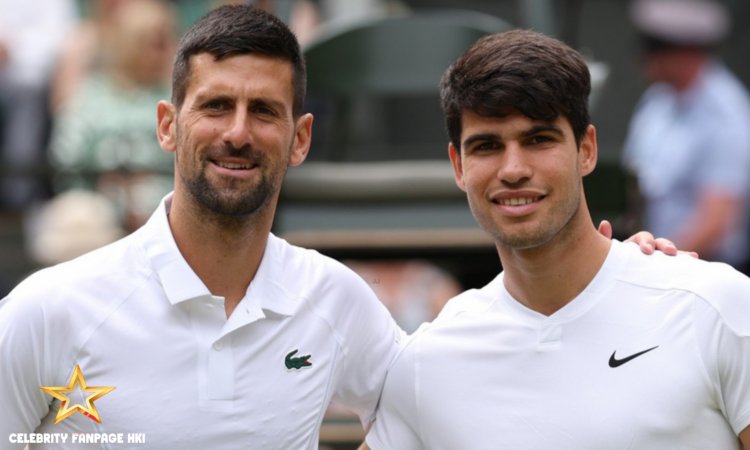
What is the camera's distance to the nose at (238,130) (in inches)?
152

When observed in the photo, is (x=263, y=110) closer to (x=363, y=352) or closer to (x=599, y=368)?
(x=363, y=352)

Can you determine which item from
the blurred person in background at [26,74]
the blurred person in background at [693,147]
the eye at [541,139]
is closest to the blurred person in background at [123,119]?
the blurred person in background at [26,74]

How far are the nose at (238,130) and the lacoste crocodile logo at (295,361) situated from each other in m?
0.58

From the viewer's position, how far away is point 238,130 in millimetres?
3871

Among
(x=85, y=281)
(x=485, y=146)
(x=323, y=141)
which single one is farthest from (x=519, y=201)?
(x=323, y=141)

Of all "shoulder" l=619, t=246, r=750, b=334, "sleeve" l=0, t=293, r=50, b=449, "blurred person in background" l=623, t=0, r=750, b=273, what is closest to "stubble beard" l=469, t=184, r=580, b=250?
"shoulder" l=619, t=246, r=750, b=334

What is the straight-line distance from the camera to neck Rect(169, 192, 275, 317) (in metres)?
3.99

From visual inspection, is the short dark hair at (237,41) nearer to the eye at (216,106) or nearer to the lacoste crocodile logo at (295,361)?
the eye at (216,106)

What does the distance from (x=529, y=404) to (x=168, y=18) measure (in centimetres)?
489

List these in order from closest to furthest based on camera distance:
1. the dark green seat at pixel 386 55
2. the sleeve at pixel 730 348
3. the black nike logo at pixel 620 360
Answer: the sleeve at pixel 730 348
the black nike logo at pixel 620 360
the dark green seat at pixel 386 55

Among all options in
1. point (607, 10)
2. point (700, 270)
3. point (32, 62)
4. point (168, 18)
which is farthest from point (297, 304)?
point (607, 10)

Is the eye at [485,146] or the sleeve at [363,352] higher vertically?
the eye at [485,146]

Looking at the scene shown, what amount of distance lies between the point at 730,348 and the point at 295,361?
1.12 metres

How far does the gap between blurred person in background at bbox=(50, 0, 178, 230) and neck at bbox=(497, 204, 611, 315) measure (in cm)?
339
